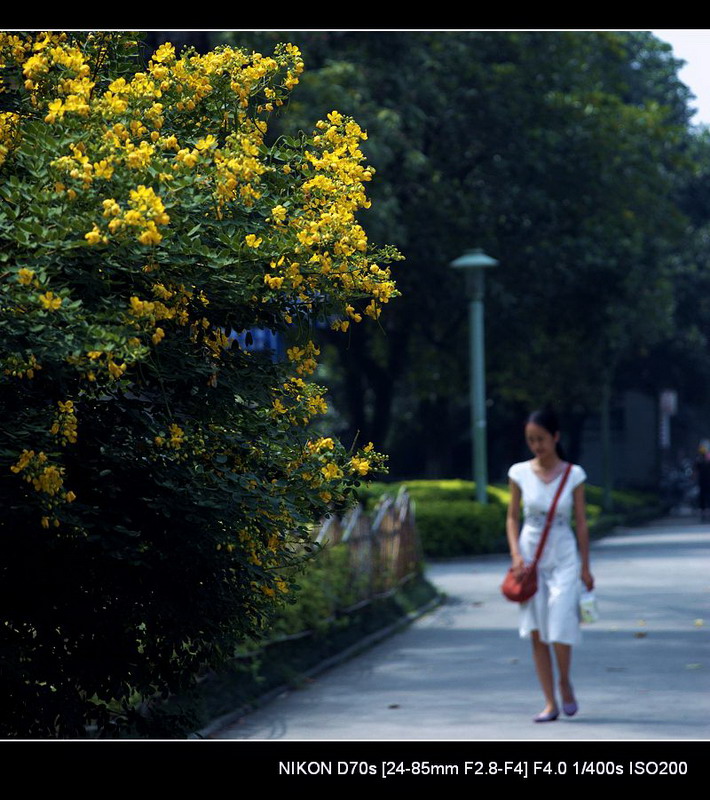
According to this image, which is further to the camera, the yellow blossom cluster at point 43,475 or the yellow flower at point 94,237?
the yellow blossom cluster at point 43,475

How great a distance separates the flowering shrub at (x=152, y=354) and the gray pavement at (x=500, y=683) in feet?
11.1

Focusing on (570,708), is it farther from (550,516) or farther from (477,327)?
(477,327)

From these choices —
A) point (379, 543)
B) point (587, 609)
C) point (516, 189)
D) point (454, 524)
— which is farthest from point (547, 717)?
point (516, 189)

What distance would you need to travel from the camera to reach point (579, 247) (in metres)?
29.9

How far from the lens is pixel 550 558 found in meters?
9.85

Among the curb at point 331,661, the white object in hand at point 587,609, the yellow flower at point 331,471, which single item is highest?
the yellow flower at point 331,471

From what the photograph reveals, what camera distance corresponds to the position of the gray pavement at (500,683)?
951 cm

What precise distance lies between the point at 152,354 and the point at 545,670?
5.41 m

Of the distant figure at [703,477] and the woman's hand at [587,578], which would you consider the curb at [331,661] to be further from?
the distant figure at [703,477]

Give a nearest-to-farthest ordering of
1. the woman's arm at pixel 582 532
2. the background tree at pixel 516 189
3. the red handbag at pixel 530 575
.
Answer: the woman's arm at pixel 582 532, the red handbag at pixel 530 575, the background tree at pixel 516 189

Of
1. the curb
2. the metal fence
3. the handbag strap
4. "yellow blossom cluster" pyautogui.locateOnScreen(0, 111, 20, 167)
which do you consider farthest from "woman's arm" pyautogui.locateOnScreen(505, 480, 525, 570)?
"yellow blossom cluster" pyautogui.locateOnScreen(0, 111, 20, 167)

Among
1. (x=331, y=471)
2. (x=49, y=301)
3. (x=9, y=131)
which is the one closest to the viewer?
(x=49, y=301)

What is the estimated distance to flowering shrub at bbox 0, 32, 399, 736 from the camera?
15.3 feet

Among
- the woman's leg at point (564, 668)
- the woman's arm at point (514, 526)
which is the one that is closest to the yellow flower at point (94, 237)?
the woman's arm at point (514, 526)
